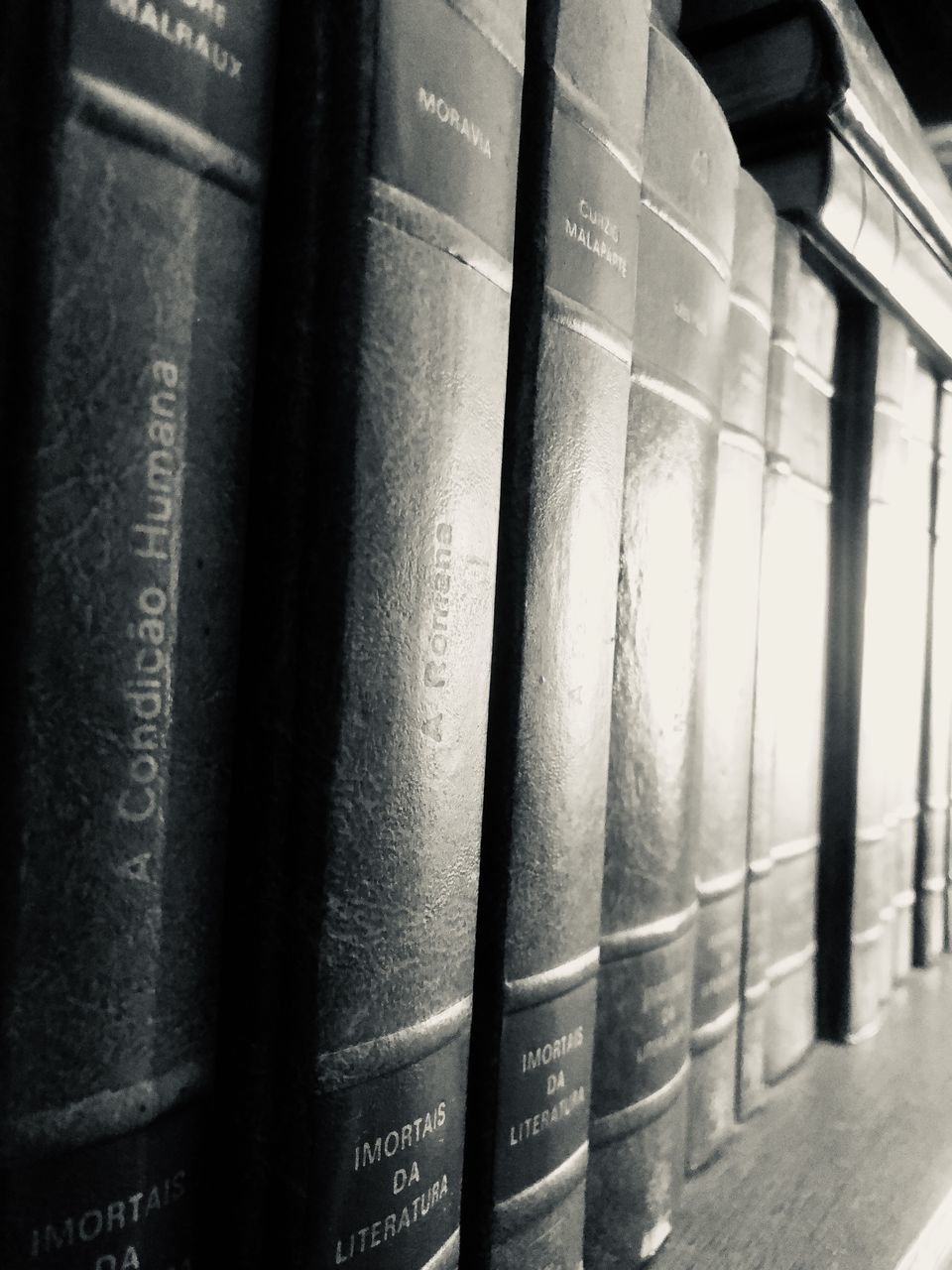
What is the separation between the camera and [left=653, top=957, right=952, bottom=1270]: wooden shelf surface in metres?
0.43

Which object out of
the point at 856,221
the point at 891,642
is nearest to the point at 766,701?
the point at 891,642

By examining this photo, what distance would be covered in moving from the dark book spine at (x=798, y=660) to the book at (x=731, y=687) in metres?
0.06

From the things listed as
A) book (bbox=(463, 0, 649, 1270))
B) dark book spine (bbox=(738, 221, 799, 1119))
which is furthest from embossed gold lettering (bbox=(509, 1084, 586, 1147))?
dark book spine (bbox=(738, 221, 799, 1119))

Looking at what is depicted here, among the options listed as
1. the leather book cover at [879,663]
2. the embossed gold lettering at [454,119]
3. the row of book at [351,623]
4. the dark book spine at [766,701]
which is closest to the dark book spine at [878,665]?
the leather book cover at [879,663]

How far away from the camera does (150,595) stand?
0.75 ft

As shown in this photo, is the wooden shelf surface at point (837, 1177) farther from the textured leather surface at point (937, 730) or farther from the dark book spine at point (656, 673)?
the textured leather surface at point (937, 730)

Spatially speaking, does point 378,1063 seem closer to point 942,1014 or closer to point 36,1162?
point 36,1162

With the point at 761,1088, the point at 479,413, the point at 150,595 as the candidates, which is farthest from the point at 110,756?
the point at 761,1088

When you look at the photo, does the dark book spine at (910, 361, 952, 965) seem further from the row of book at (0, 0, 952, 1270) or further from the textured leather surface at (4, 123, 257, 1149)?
the textured leather surface at (4, 123, 257, 1149)

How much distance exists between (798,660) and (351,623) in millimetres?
394

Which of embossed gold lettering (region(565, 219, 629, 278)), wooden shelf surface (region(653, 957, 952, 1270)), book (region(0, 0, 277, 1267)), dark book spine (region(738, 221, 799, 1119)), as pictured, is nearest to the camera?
book (region(0, 0, 277, 1267))

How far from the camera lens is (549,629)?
12.4 inches

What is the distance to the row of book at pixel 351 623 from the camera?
22 cm

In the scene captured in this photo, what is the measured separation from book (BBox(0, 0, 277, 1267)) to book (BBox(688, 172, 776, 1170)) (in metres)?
0.26
